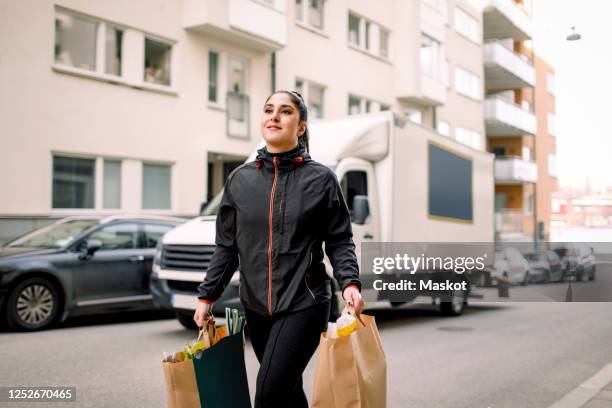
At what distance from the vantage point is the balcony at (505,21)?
122ft

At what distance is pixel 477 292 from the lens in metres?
12.2

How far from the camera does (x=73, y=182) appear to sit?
1669 centimetres

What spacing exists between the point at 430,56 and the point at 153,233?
2207 centimetres

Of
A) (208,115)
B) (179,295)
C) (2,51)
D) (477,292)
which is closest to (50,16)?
(2,51)

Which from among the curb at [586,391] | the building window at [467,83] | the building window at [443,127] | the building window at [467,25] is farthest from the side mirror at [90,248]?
the building window at [467,25]

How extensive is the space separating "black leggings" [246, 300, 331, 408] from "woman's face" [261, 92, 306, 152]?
0.78 m

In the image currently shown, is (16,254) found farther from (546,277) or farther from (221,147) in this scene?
(221,147)

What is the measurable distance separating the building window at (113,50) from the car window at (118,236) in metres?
7.74

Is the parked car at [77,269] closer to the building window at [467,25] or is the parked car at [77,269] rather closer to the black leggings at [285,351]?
the black leggings at [285,351]

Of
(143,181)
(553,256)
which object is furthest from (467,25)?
(553,256)

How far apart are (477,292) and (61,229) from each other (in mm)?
6857

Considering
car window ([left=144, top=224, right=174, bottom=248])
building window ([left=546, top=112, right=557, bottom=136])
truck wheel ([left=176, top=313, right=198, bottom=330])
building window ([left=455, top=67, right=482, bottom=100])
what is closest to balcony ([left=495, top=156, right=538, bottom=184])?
building window ([left=455, top=67, right=482, bottom=100])

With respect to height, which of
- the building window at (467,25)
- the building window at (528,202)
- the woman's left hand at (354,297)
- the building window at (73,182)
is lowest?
the woman's left hand at (354,297)

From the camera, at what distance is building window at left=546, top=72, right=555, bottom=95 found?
48.8 m
